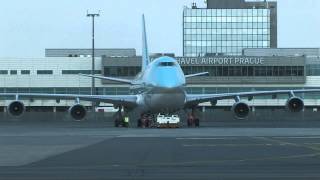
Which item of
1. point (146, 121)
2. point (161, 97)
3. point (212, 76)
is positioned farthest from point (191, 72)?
point (161, 97)

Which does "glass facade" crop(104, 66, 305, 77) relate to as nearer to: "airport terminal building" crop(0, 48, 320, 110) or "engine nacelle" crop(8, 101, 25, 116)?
"airport terminal building" crop(0, 48, 320, 110)

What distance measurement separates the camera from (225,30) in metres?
187

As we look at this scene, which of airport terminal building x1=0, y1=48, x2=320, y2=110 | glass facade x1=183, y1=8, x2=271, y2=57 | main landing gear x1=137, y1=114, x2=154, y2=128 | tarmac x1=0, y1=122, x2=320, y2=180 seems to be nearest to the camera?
tarmac x1=0, y1=122, x2=320, y2=180

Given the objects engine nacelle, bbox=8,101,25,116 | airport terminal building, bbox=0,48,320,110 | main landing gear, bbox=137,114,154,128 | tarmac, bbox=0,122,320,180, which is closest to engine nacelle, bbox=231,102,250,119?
main landing gear, bbox=137,114,154,128

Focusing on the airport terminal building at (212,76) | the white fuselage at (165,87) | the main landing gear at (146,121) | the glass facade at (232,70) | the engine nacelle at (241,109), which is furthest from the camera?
the glass facade at (232,70)

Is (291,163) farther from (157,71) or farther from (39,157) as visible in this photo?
(157,71)

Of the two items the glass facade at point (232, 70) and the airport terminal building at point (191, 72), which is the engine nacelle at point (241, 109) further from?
the glass facade at point (232, 70)

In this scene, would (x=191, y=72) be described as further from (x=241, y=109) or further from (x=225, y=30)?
(x=241, y=109)

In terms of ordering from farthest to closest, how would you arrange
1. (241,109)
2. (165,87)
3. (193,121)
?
(193,121) → (241,109) → (165,87)

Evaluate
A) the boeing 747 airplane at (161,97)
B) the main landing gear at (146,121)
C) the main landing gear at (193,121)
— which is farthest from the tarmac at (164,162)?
the main landing gear at (193,121)

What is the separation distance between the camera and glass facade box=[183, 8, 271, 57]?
7313 inches

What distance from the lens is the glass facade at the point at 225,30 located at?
186 metres

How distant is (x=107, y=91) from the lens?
404 ft

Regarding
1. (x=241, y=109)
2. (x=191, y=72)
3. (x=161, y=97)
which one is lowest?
(x=241, y=109)
